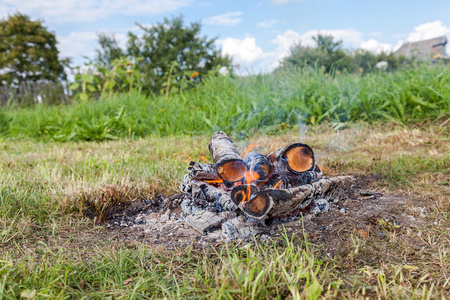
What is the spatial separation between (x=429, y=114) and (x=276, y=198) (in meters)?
4.38

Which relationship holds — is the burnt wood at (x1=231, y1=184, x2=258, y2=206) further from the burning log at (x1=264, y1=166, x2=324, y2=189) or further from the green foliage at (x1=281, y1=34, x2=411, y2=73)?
the green foliage at (x1=281, y1=34, x2=411, y2=73)

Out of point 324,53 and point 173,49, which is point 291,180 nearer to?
point 173,49

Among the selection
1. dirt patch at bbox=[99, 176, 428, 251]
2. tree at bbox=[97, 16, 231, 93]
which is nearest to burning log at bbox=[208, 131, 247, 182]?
dirt patch at bbox=[99, 176, 428, 251]

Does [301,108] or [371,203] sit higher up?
[301,108]

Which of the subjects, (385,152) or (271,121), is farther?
(271,121)

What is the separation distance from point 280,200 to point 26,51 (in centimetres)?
2846

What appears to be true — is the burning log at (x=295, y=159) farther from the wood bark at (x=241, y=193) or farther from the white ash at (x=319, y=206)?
the wood bark at (x=241, y=193)

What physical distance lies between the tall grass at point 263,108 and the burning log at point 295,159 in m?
2.65

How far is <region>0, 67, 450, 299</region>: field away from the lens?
138 centimetres

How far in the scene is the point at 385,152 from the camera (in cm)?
373

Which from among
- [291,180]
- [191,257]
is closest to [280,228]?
[291,180]

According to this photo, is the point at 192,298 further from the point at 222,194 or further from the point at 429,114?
the point at 429,114

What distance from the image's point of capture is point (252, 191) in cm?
185

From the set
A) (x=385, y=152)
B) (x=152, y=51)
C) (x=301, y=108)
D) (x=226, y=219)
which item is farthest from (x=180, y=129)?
(x=152, y=51)
